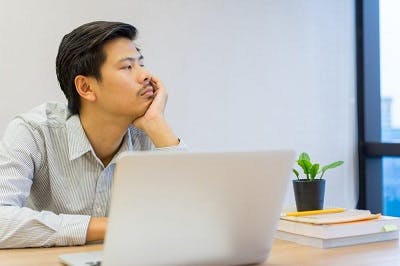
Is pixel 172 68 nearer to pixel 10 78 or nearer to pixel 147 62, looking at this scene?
pixel 147 62

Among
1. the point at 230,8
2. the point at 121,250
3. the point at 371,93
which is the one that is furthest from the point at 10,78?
the point at 371,93

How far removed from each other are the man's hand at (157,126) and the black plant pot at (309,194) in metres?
0.44

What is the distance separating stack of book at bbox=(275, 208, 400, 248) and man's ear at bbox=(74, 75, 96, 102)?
759 millimetres

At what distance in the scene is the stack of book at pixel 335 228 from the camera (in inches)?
51.6

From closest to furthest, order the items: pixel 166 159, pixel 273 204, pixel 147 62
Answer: pixel 166 159 → pixel 273 204 → pixel 147 62

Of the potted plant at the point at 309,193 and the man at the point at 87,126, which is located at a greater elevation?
the man at the point at 87,126


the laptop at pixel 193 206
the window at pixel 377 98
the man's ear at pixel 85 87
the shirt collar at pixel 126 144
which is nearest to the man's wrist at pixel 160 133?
the shirt collar at pixel 126 144

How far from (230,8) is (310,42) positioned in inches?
23.6

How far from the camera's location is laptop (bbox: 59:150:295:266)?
3.02 ft

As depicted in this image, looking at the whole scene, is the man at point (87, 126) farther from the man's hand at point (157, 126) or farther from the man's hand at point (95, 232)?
the man's hand at point (95, 232)

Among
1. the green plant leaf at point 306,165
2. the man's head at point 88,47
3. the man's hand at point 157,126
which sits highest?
the man's head at point 88,47

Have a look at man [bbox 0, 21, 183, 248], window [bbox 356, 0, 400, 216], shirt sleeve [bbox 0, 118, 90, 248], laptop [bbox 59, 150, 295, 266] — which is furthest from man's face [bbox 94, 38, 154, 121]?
window [bbox 356, 0, 400, 216]

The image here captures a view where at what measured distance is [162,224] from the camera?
0.96 meters

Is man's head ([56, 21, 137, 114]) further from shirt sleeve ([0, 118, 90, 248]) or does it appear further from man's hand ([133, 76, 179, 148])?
shirt sleeve ([0, 118, 90, 248])
